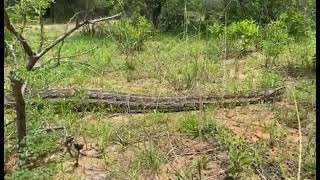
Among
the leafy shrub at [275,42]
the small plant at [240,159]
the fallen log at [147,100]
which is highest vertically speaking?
the leafy shrub at [275,42]

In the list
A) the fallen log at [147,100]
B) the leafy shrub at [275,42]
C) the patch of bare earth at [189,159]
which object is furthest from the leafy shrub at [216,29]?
→ the patch of bare earth at [189,159]

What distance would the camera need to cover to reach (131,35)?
804cm

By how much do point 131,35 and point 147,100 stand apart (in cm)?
314

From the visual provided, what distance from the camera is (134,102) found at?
5.09m

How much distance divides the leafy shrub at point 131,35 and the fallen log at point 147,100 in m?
2.75

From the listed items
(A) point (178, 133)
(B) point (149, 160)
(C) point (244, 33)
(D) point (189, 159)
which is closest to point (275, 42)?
(C) point (244, 33)

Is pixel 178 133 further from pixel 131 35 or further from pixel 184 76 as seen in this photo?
pixel 131 35

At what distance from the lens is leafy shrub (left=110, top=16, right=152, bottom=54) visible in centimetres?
798

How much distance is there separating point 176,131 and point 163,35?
5.82 metres

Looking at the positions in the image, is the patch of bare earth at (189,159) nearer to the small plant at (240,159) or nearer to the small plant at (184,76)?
the small plant at (240,159)

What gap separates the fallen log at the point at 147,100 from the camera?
487cm
